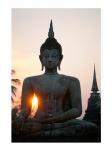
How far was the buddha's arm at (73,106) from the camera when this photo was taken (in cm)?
411

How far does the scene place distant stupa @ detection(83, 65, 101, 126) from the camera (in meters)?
4.07

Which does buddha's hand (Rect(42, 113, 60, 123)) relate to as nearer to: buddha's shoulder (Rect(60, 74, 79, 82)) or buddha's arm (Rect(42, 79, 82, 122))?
buddha's arm (Rect(42, 79, 82, 122))

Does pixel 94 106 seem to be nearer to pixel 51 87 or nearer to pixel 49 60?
pixel 51 87

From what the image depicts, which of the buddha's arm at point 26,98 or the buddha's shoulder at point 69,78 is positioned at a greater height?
the buddha's shoulder at point 69,78

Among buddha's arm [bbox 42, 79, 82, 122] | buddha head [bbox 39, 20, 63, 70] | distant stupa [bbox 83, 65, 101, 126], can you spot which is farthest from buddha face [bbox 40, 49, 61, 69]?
distant stupa [bbox 83, 65, 101, 126]

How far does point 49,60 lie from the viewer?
162 inches

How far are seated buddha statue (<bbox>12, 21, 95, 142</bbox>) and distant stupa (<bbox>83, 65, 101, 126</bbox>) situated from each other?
0.06 meters

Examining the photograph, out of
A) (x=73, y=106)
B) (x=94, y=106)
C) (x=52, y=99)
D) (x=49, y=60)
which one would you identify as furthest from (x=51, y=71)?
(x=94, y=106)

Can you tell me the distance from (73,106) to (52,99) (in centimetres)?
21

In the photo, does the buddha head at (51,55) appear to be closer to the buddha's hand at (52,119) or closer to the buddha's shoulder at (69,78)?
the buddha's shoulder at (69,78)

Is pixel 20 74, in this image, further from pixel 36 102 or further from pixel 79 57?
pixel 79 57

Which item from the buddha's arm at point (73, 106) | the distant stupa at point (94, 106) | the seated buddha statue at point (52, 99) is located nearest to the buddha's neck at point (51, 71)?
the seated buddha statue at point (52, 99)
